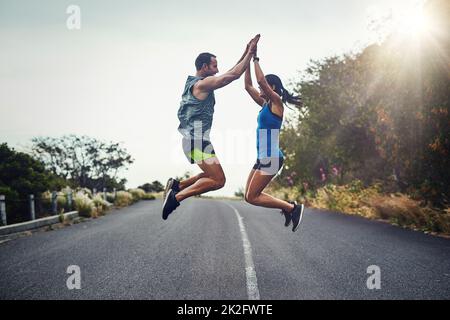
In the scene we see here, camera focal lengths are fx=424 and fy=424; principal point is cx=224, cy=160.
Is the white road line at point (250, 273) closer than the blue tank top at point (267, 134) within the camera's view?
No

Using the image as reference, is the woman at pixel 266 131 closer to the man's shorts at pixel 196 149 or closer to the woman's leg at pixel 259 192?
the woman's leg at pixel 259 192

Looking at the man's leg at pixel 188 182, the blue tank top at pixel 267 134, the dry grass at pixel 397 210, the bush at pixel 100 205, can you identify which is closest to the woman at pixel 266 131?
the blue tank top at pixel 267 134

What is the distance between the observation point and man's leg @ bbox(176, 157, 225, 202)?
196 cm

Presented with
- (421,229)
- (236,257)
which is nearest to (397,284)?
(236,257)

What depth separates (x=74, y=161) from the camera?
11.1 ft

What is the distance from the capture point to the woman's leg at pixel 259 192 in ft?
6.79

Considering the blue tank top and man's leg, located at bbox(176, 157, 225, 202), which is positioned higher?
the blue tank top

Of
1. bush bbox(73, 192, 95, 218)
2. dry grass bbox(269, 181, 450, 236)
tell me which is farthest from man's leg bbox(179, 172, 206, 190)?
bush bbox(73, 192, 95, 218)

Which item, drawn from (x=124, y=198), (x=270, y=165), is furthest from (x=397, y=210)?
(x=270, y=165)

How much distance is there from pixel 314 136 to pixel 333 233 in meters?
13.3

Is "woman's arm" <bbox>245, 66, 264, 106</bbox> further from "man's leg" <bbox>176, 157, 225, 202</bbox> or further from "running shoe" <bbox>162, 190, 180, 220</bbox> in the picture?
"running shoe" <bbox>162, 190, 180, 220</bbox>

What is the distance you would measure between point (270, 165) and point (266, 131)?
16 cm

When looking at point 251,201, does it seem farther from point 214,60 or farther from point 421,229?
point 421,229

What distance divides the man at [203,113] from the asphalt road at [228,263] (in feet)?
18.4
